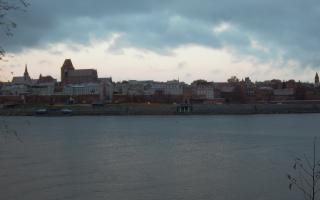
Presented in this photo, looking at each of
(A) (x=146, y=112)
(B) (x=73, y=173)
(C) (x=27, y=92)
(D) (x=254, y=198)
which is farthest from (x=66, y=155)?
(C) (x=27, y=92)

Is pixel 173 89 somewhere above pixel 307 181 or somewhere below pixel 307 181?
above

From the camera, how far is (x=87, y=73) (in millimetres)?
97375

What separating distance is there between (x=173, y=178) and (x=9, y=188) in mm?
4038

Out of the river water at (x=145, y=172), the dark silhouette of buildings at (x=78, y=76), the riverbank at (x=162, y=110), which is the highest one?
the dark silhouette of buildings at (x=78, y=76)

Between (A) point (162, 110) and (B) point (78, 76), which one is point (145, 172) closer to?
(A) point (162, 110)

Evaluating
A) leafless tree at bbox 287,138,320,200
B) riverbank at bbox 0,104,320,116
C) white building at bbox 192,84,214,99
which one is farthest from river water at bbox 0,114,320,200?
white building at bbox 192,84,214,99

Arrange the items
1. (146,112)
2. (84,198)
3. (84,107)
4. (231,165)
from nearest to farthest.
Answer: (84,198)
(231,165)
(146,112)
(84,107)

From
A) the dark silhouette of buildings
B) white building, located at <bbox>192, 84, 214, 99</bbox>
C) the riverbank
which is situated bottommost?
the riverbank

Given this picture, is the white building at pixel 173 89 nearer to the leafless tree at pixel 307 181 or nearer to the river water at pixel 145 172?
the river water at pixel 145 172

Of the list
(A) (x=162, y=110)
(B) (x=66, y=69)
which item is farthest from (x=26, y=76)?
(A) (x=162, y=110)

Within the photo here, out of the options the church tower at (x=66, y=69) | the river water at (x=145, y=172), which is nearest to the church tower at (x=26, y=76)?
the church tower at (x=66, y=69)

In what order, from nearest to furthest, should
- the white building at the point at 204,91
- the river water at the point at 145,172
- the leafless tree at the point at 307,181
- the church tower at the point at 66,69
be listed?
the leafless tree at the point at 307,181, the river water at the point at 145,172, the white building at the point at 204,91, the church tower at the point at 66,69

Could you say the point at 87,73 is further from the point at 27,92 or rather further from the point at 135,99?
the point at 135,99

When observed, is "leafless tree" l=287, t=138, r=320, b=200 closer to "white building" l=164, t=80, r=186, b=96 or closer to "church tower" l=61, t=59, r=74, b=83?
"white building" l=164, t=80, r=186, b=96
